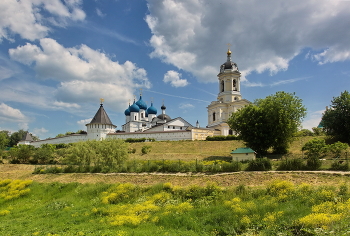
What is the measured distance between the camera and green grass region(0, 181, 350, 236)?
26.6 ft

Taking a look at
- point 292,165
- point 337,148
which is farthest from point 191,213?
point 337,148

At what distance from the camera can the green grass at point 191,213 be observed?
811 cm

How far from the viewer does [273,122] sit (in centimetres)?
2648

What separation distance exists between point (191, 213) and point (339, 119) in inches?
A: 1013

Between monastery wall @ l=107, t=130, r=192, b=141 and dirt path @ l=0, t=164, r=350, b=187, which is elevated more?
monastery wall @ l=107, t=130, r=192, b=141

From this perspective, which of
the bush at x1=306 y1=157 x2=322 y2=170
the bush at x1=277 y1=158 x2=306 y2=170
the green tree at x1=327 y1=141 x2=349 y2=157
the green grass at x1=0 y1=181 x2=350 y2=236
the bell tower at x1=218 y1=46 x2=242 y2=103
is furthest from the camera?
the bell tower at x1=218 y1=46 x2=242 y2=103

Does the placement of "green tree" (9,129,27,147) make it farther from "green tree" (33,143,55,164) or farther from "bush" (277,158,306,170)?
"bush" (277,158,306,170)

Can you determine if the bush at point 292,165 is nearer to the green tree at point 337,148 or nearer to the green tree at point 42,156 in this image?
the green tree at point 337,148

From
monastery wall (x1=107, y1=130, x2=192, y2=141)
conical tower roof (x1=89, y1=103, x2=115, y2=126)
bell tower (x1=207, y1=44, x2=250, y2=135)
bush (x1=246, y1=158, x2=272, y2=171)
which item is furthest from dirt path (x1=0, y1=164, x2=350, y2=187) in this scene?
bell tower (x1=207, y1=44, x2=250, y2=135)

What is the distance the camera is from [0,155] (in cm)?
3525

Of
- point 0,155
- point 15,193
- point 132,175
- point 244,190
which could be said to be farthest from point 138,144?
point 244,190

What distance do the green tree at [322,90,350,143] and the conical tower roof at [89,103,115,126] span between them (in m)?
38.5

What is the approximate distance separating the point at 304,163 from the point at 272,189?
747cm

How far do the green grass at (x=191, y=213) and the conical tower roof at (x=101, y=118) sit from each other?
1419 inches
